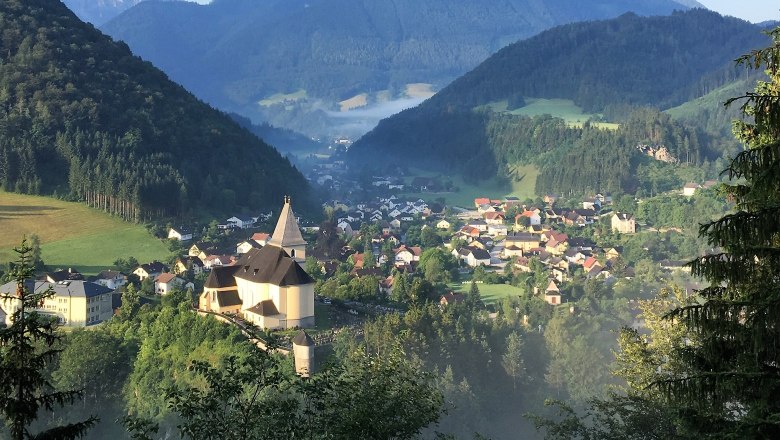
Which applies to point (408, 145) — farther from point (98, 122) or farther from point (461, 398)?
point (461, 398)

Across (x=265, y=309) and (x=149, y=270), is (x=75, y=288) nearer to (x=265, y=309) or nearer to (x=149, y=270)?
(x=149, y=270)

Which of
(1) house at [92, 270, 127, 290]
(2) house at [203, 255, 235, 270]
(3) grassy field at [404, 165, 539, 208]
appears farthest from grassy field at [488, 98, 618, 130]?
(1) house at [92, 270, 127, 290]

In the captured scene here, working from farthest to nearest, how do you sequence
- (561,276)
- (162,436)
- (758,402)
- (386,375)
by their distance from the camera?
(561,276) → (162,436) → (386,375) → (758,402)

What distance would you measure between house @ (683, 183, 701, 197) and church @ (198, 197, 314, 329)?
64.4 m

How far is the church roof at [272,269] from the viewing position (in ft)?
132

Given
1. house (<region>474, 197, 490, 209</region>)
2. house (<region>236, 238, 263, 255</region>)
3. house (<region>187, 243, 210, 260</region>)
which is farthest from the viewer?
house (<region>474, 197, 490, 209</region>)

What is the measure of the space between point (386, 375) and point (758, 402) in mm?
7085

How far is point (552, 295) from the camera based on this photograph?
60.3 meters

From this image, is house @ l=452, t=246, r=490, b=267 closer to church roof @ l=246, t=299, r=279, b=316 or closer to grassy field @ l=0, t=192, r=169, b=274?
grassy field @ l=0, t=192, r=169, b=274

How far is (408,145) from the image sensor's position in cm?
16088

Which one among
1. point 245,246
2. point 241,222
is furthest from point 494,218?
point 245,246

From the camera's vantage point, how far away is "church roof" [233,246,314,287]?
40.2m

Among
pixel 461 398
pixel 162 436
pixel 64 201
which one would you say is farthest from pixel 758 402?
pixel 64 201

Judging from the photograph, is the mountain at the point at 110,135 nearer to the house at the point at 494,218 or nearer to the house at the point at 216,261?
the house at the point at 216,261
